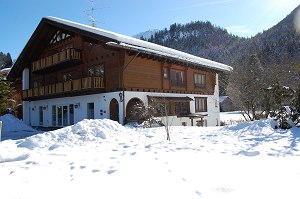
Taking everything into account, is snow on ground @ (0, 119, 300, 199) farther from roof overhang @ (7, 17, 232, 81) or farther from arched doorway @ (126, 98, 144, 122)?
roof overhang @ (7, 17, 232, 81)

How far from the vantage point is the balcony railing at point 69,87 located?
67.1ft

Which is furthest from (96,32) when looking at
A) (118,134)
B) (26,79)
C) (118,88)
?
(26,79)

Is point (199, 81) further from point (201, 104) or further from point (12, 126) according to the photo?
point (12, 126)

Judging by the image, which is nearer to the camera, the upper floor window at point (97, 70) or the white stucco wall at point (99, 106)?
the white stucco wall at point (99, 106)

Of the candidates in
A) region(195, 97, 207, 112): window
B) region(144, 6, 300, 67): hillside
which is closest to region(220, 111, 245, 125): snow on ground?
region(195, 97, 207, 112): window

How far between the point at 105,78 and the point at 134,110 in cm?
325

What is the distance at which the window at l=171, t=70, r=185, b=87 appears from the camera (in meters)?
24.6

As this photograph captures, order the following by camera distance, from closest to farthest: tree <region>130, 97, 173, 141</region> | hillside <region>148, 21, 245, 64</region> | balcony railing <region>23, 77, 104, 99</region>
A: 1. tree <region>130, 97, 173, 141</region>
2. balcony railing <region>23, 77, 104, 99</region>
3. hillside <region>148, 21, 245, 64</region>

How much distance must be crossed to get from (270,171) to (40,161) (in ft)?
16.8

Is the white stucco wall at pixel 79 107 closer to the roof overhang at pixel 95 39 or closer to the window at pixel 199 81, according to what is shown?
the roof overhang at pixel 95 39

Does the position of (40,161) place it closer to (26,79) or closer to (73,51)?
(73,51)

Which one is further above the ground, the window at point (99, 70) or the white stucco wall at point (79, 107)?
the window at point (99, 70)

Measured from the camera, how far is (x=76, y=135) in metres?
10.4

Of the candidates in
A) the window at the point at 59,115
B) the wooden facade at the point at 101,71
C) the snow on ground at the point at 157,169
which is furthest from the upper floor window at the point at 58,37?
the snow on ground at the point at 157,169
